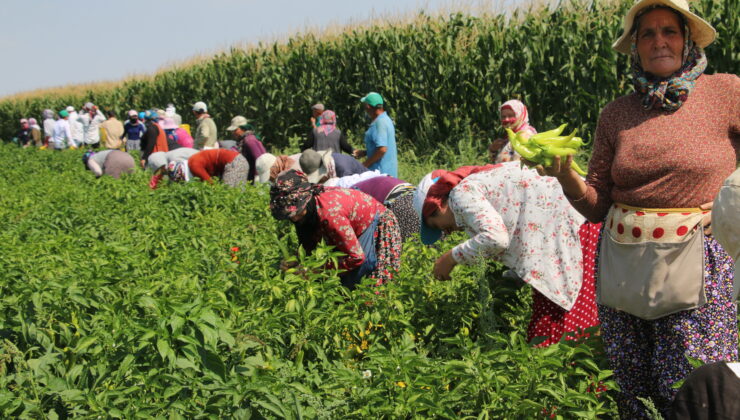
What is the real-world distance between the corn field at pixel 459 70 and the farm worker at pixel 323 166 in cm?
328

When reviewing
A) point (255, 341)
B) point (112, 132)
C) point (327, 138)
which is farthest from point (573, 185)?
point (112, 132)

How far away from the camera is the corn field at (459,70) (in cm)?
1093

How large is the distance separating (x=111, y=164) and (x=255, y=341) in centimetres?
944

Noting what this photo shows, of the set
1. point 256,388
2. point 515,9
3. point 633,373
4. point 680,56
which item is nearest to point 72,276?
point 256,388

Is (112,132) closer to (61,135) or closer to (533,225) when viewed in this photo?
(61,135)

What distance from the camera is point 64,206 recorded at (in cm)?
667

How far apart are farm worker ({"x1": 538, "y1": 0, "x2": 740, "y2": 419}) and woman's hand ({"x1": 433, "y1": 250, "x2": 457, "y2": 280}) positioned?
850 millimetres

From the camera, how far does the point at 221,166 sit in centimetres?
843

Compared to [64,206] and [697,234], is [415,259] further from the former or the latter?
[64,206]

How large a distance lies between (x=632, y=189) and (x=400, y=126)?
38.3ft

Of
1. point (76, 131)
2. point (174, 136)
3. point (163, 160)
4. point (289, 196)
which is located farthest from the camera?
point (76, 131)

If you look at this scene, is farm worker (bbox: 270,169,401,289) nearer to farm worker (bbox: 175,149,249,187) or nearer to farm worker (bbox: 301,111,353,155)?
farm worker (bbox: 175,149,249,187)

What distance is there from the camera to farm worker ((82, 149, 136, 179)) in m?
11.3

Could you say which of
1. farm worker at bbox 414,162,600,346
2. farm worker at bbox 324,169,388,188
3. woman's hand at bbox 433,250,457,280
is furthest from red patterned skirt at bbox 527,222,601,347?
farm worker at bbox 324,169,388,188
